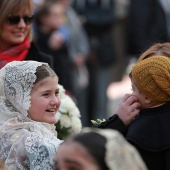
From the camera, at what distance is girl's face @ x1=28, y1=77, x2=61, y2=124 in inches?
223

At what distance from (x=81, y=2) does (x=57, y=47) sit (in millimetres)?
959

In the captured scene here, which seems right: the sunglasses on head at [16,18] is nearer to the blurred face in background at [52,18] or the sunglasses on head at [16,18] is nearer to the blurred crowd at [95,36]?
the blurred crowd at [95,36]

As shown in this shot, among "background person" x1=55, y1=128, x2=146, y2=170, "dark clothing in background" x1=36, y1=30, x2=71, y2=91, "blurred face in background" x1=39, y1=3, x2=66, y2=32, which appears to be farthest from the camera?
"blurred face in background" x1=39, y1=3, x2=66, y2=32

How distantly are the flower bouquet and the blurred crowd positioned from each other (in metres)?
4.48

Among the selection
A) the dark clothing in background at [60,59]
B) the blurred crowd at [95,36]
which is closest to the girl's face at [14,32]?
the dark clothing in background at [60,59]

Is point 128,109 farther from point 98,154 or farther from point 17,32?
point 17,32

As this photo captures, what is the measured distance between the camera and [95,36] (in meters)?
12.0

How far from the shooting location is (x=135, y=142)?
5.22 metres

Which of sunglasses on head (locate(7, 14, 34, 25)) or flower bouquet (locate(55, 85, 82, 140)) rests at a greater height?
sunglasses on head (locate(7, 14, 34, 25))

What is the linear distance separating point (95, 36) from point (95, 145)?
8024 millimetres

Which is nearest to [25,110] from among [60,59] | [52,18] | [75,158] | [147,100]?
[147,100]

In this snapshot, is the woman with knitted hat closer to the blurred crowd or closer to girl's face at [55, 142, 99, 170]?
girl's face at [55, 142, 99, 170]

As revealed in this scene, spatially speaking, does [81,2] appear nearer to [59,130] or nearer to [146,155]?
[59,130]

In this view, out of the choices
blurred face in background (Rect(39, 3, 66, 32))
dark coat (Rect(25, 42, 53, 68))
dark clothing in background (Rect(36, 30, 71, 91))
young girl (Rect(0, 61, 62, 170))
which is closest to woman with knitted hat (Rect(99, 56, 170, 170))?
young girl (Rect(0, 61, 62, 170))
